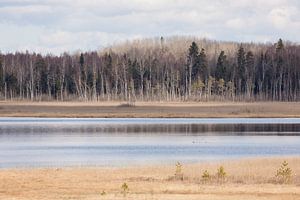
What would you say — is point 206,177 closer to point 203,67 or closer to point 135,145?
point 135,145

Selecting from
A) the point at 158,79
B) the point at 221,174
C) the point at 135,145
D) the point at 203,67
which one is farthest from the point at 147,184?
the point at 158,79

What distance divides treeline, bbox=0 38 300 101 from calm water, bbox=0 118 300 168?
220 ft

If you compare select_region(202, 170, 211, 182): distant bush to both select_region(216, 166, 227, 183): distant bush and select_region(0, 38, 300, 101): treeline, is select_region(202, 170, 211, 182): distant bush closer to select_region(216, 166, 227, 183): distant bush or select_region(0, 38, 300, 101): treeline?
select_region(216, 166, 227, 183): distant bush

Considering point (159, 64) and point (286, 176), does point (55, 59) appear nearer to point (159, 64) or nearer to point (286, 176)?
point (159, 64)

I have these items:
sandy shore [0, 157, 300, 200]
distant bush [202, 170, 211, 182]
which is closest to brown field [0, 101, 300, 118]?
sandy shore [0, 157, 300, 200]

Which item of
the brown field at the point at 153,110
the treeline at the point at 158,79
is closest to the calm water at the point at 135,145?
the brown field at the point at 153,110

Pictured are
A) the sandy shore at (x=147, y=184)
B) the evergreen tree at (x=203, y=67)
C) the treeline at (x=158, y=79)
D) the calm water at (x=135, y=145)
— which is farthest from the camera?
the evergreen tree at (x=203, y=67)

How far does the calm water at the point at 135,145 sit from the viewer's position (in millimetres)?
45875

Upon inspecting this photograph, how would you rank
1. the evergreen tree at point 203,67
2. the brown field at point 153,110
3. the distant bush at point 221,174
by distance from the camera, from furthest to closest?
the evergreen tree at point 203,67
the brown field at point 153,110
the distant bush at point 221,174

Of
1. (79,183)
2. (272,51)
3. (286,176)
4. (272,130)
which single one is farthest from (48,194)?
(272,51)

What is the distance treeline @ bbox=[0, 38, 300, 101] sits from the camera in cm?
14862

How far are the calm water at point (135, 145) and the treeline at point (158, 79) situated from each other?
6700 cm

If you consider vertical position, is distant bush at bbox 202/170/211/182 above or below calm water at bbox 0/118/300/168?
above

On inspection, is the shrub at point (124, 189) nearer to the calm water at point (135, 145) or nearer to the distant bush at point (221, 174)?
the distant bush at point (221, 174)
